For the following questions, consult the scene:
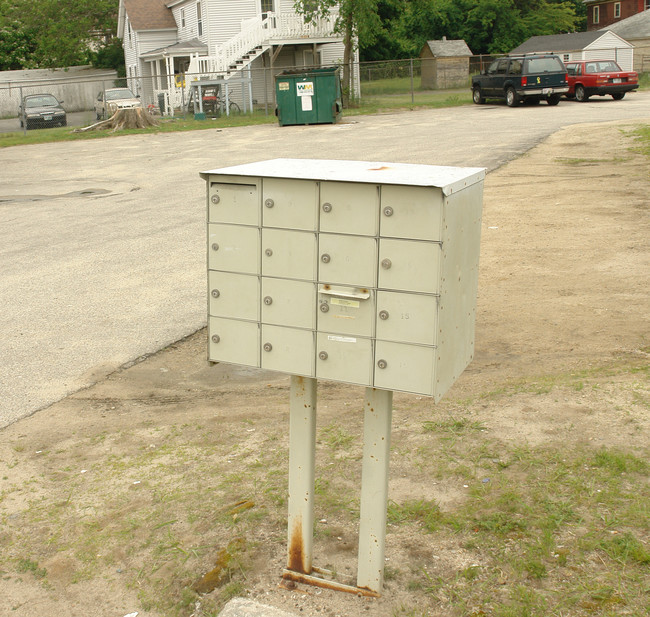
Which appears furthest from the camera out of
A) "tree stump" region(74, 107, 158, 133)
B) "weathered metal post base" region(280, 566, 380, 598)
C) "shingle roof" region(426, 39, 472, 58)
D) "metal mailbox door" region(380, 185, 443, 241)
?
"shingle roof" region(426, 39, 472, 58)

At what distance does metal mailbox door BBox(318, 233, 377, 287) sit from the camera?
9.48 ft

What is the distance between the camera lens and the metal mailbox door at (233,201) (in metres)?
3.07

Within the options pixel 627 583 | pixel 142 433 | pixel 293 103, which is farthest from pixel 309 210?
pixel 293 103

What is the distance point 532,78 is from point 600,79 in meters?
2.96

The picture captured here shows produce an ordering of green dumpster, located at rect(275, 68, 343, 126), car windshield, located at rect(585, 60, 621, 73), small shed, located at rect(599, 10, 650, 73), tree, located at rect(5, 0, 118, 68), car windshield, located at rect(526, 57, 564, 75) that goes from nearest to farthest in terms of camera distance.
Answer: green dumpster, located at rect(275, 68, 343, 126)
car windshield, located at rect(526, 57, 564, 75)
car windshield, located at rect(585, 60, 621, 73)
tree, located at rect(5, 0, 118, 68)
small shed, located at rect(599, 10, 650, 73)

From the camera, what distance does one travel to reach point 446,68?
54656 millimetres

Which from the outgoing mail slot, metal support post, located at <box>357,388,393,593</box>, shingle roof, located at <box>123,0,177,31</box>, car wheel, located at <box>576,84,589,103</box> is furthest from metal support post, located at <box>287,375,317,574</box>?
shingle roof, located at <box>123,0,177,31</box>

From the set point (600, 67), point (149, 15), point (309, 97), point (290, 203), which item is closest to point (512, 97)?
point (600, 67)

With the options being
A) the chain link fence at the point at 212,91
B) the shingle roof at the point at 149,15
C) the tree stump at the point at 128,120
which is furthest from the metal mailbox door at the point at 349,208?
the shingle roof at the point at 149,15

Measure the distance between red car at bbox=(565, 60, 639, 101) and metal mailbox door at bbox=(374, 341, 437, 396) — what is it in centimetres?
3056

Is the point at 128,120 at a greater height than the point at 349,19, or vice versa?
the point at 349,19

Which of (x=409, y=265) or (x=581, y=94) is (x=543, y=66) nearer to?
(x=581, y=94)

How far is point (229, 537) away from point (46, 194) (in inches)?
534

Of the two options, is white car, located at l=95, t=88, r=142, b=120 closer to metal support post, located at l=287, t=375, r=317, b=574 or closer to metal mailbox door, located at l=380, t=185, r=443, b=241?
metal support post, located at l=287, t=375, r=317, b=574
